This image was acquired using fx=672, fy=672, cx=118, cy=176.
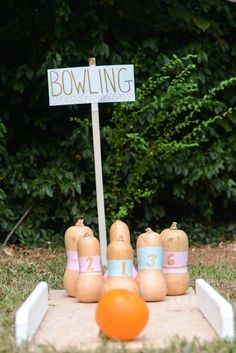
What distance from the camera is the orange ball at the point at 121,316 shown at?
8.93 ft

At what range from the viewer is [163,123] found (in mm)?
6734

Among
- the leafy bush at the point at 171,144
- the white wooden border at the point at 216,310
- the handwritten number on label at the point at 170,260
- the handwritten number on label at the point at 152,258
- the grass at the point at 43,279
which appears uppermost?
the leafy bush at the point at 171,144

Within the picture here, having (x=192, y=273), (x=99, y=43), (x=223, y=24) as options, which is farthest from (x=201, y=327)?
(x=223, y=24)

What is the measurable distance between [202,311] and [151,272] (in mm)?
369

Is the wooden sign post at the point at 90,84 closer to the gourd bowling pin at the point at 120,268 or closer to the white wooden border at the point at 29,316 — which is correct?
the gourd bowling pin at the point at 120,268

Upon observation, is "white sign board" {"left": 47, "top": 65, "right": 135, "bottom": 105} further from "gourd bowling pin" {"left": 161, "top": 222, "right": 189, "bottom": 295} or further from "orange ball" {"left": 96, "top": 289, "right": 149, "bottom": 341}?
"orange ball" {"left": 96, "top": 289, "right": 149, "bottom": 341}

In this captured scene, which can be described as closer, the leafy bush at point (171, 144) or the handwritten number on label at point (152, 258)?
the handwritten number on label at point (152, 258)

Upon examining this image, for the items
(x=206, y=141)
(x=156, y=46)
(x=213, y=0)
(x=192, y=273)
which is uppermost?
(x=213, y=0)

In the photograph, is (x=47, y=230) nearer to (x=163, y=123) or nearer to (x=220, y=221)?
(x=163, y=123)

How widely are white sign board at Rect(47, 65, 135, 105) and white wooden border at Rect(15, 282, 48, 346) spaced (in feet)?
5.07

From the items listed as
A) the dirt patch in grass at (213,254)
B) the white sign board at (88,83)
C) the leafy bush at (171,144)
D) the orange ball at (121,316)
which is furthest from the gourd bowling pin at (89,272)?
the leafy bush at (171,144)

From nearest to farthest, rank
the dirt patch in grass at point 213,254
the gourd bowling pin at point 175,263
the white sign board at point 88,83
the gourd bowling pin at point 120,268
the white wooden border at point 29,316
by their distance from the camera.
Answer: the white wooden border at point 29,316, the gourd bowling pin at point 120,268, the gourd bowling pin at point 175,263, the white sign board at point 88,83, the dirt patch in grass at point 213,254

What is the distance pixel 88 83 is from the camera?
4469 mm

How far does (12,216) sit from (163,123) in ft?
5.78
